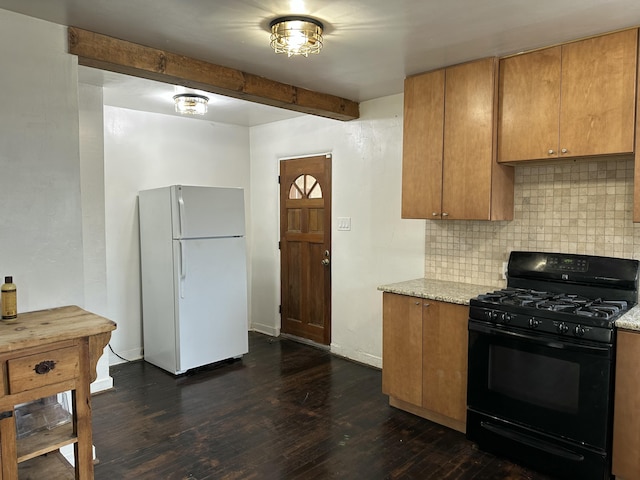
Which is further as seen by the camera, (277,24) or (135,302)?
(135,302)

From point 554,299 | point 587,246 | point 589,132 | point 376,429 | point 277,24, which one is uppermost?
point 277,24

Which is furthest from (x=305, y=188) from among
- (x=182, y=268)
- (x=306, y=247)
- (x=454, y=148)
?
(x=454, y=148)

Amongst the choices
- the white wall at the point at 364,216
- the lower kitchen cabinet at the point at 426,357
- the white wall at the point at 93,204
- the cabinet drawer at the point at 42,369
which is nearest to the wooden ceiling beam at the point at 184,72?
the white wall at the point at 364,216

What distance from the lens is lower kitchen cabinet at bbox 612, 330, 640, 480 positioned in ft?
6.94

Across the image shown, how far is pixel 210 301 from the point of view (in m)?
4.01

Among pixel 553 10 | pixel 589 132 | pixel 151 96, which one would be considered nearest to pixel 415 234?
pixel 589 132

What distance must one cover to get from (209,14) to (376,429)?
8.60 ft

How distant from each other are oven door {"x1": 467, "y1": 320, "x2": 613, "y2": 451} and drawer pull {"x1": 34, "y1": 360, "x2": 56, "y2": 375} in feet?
7.14

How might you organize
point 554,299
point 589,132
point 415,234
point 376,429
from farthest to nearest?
point 415,234, point 376,429, point 554,299, point 589,132

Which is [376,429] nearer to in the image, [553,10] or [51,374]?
[51,374]

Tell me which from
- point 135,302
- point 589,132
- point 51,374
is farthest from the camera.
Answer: point 135,302

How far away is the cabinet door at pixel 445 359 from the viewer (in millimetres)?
2766

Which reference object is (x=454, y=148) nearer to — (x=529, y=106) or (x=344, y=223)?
(x=529, y=106)

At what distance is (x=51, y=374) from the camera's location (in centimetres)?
188
